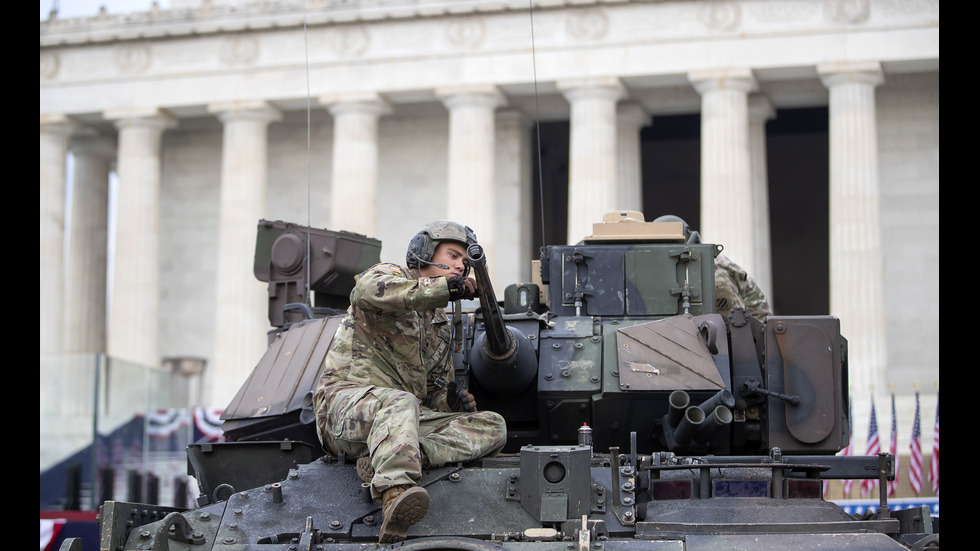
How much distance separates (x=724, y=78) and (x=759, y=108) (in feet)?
12.0

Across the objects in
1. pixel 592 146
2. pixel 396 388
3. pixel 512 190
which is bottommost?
pixel 396 388

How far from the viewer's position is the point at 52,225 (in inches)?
1864

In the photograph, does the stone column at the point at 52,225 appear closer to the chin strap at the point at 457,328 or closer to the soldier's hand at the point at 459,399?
the chin strap at the point at 457,328

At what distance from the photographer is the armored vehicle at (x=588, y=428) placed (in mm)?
7812

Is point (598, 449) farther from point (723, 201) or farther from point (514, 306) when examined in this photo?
point (723, 201)

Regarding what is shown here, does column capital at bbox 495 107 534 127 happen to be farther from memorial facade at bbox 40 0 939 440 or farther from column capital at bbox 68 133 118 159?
column capital at bbox 68 133 118 159

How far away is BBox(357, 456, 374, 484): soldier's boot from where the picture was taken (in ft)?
27.5

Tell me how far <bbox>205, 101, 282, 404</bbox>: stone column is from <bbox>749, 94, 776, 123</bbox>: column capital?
15.8 m

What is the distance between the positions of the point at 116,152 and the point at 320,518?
4590cm

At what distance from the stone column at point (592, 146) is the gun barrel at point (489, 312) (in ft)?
104

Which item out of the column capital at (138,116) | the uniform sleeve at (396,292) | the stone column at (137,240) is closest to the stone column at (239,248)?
the column capital at (138,116)

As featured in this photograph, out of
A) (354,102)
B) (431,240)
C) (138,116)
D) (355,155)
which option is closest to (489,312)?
(431,240)

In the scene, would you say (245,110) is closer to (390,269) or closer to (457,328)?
(457,328)

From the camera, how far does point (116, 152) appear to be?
5169 centimetres
